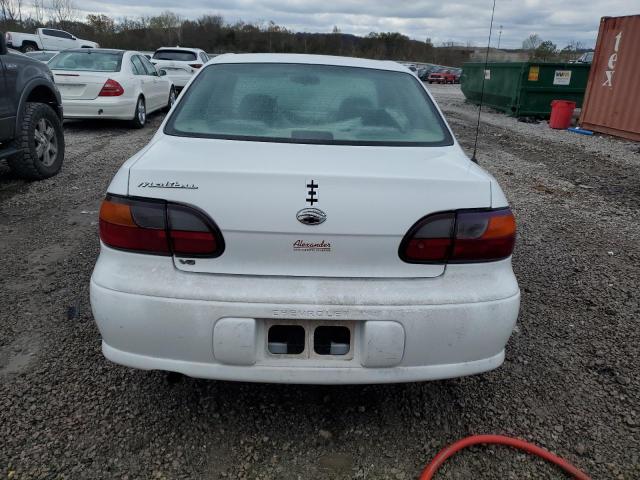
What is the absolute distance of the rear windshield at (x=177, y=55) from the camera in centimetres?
1448

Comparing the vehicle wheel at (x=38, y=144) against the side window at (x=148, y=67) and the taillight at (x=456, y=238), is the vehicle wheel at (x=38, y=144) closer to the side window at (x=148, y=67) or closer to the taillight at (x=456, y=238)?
the side window at (x=148, y=67)

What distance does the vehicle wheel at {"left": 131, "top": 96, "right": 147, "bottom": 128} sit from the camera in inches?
393

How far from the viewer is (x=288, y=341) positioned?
75.2 inches

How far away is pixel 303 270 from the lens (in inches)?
74.2

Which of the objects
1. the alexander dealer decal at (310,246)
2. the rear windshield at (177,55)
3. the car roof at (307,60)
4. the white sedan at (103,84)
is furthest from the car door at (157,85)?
the alexander dealer decal at (310,246)

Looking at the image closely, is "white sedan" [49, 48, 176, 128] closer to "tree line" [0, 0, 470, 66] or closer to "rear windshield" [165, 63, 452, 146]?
"rear windshield" [165, 63, 452, 146]

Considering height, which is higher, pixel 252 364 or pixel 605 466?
pixel 252 364

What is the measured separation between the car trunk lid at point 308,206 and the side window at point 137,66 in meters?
9.29

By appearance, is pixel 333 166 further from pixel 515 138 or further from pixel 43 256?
pixel 515 138

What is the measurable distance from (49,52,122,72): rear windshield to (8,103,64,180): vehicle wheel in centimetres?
382

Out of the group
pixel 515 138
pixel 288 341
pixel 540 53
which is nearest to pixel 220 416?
pixel 288 341

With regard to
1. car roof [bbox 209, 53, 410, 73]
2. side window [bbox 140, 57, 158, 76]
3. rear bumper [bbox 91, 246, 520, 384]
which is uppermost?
car roof [bbox 209, 53, 410, 73]

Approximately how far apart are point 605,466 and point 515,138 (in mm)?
10609

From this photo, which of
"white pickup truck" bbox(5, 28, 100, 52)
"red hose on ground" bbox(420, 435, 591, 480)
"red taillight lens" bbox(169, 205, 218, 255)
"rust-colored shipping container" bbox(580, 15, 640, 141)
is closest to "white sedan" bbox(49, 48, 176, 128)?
"red taillight lens" bbox(169, 205, 218, 255)
